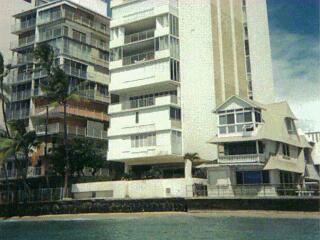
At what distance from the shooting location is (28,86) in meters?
66.6

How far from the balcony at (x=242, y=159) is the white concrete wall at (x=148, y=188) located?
3639mm

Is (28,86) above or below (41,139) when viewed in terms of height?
above

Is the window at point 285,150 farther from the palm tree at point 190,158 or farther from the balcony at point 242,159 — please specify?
the palm tree at point 190,158

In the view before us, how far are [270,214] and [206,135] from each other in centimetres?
1718

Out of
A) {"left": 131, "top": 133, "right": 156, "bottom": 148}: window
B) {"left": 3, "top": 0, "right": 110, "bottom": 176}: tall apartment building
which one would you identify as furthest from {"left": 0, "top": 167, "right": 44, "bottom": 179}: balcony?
{"left": 131, "top": 133, "right": 156, "bottom": 148}: window

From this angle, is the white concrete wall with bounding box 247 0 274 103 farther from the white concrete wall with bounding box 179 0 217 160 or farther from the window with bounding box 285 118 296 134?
the window with bounding box 285 118 296 134

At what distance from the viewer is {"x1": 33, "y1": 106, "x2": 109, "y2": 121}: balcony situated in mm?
61656

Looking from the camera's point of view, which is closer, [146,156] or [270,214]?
[270,214]

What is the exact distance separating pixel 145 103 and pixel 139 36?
9.22 metres

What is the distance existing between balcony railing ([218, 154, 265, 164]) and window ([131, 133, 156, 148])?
1075 cm

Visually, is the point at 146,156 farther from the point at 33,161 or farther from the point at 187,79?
the point at 33,161

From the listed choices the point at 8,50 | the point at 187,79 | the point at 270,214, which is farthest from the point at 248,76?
the point at 8,50

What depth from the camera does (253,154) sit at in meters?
44.4

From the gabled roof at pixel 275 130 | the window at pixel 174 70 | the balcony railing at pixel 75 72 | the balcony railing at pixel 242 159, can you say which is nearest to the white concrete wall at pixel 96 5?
the balcony railing at pixel 75 72
